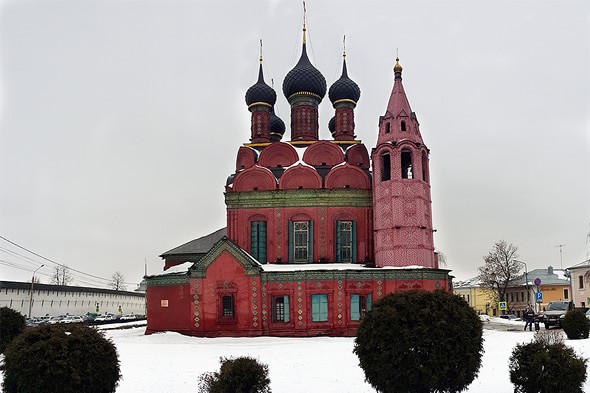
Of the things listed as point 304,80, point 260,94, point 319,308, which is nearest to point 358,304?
point 319,308

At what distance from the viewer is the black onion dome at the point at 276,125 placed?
144 ft

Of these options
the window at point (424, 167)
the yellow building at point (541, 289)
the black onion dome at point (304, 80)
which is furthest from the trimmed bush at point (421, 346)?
the yellow building at point (541, 289)

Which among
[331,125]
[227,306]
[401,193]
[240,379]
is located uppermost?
[331,125]

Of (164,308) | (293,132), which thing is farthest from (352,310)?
(293,132)

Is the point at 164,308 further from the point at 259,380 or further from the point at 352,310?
the point at 259,380

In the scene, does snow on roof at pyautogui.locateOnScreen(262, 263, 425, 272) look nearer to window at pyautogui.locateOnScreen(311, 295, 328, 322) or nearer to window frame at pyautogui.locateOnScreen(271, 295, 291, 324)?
window frame at pyautogui.locateOnScreen(271, 295, 291, 324)

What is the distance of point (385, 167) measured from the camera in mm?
33125

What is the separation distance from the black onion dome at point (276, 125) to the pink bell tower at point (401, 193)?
1178 cm

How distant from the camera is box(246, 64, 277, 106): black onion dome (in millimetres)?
39531

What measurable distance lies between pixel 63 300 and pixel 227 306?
35.7 metres

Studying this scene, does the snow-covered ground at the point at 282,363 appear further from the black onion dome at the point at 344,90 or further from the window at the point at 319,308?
the black onion dome at the point at 344,90

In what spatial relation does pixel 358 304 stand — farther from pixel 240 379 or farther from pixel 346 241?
pixel 240 379

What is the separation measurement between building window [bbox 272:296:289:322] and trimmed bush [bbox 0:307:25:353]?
41.0 ft

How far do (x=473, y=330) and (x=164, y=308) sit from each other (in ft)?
73.7
